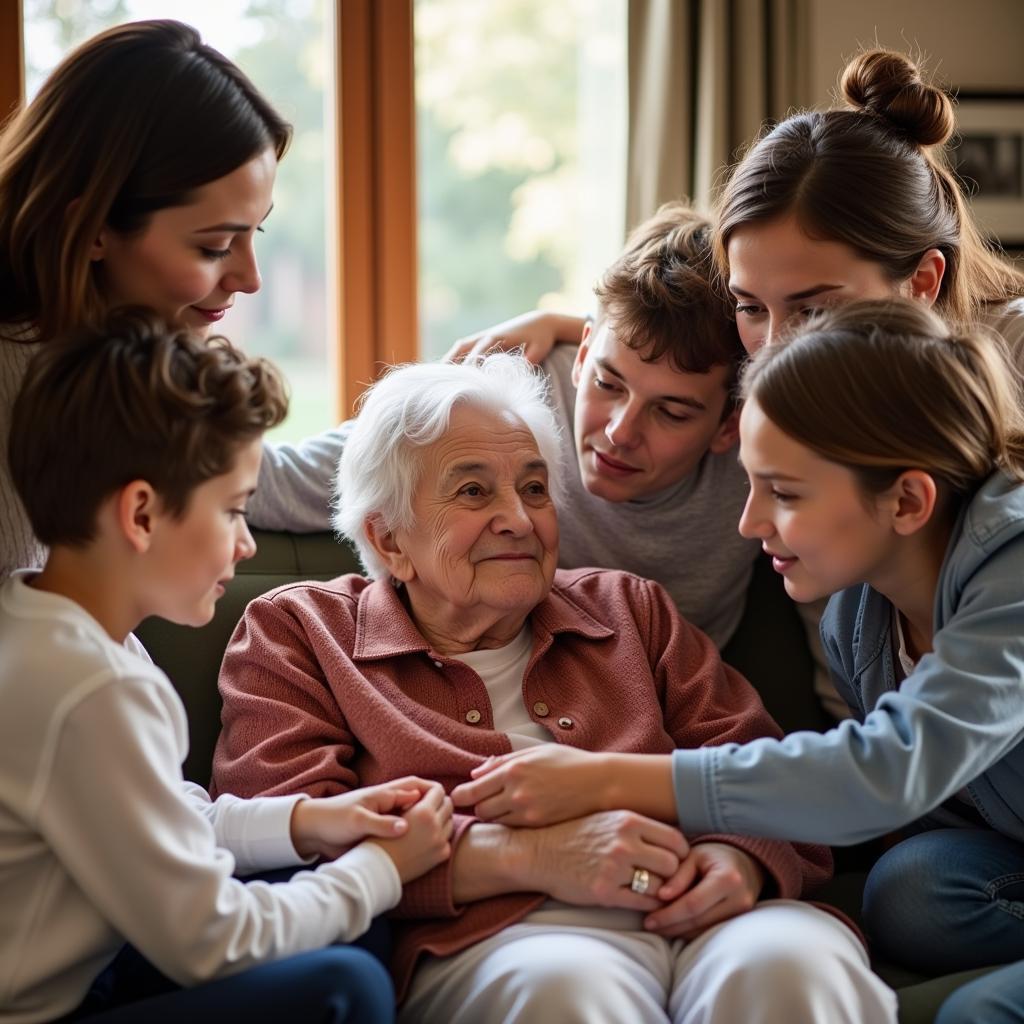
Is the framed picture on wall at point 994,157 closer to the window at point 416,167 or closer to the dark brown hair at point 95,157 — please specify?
the window at point 416,167

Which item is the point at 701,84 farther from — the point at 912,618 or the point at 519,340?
the point at 912,618

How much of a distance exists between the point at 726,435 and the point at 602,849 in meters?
0.90

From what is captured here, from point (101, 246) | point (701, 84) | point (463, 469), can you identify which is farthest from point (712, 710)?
point (701, 84)

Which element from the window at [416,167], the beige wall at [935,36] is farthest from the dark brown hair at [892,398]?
the beige wall at [935,36]

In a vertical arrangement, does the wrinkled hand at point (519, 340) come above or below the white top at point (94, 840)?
above

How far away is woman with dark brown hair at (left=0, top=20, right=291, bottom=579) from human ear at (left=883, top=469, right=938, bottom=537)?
3.14 feet

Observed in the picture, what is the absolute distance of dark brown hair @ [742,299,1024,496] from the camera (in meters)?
1.77

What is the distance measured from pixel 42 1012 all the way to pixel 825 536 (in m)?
1.12

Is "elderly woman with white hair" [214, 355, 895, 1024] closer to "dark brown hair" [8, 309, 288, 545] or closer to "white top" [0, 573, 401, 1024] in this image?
"white top" [0, 573, 401, 1024]

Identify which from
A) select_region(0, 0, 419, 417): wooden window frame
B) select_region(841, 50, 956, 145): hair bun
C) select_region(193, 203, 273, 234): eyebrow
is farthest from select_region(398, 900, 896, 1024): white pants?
select_region(0, 0, 419, 417): wooden window frame

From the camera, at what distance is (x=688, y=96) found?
3.60 metres

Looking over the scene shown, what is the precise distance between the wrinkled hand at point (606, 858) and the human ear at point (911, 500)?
20.3 inches

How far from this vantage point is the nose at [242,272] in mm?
1895

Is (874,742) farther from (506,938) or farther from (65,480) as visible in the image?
(65,480)
